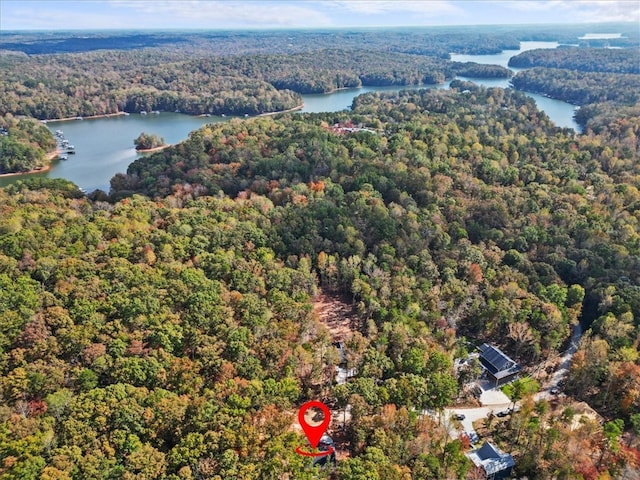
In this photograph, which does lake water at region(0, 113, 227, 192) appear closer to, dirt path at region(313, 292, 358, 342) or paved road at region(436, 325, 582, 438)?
dirt path at region(313, 292, 358, 342)

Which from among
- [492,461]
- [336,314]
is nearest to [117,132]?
[336,314]

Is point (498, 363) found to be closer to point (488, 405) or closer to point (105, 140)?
point (488, 405)

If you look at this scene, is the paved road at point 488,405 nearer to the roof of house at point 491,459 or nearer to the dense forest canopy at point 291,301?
the dense forest canopy at point 291,301

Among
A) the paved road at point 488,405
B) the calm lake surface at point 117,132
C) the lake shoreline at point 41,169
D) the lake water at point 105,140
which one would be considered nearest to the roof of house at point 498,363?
the paved road at point 488,405

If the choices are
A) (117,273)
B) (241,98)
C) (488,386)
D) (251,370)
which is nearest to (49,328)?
(117,273)

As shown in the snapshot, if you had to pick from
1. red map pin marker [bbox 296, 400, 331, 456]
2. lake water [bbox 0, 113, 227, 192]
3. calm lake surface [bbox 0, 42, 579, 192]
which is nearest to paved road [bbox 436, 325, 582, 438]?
red map pin marker [bbox 296, 400, 331, 456]

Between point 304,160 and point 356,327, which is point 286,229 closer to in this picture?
point 356,327

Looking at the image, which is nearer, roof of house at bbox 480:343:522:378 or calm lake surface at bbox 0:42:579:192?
roof of house at bbox 480:343:522:378
